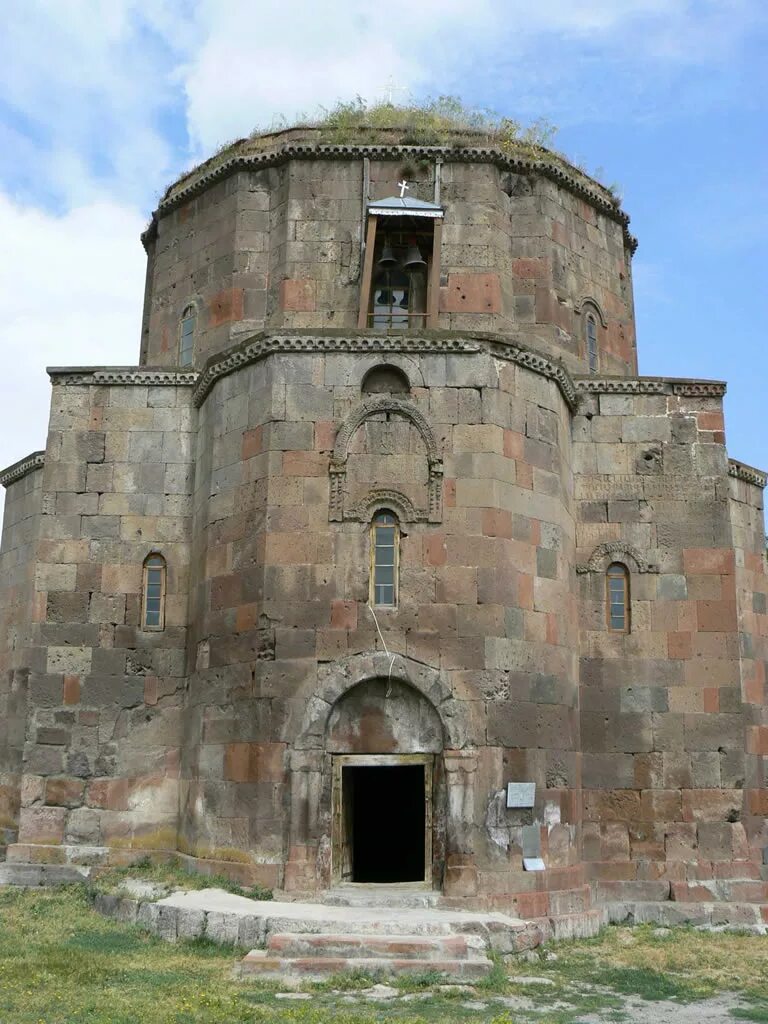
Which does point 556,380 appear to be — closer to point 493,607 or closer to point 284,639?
point 493,607

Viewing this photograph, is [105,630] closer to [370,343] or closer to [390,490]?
[390,490]

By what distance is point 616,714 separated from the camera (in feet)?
47.1

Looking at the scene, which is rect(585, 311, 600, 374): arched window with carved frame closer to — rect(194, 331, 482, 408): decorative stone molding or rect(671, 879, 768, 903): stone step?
rect(194, 331, 482, 408): decorative stone molding

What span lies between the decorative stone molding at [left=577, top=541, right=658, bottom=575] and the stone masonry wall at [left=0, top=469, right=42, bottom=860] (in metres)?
7.59

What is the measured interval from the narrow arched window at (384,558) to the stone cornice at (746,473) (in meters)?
5.51

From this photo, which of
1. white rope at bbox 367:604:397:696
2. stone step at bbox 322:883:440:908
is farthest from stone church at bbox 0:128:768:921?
stone step at bbox 322:883:440:908

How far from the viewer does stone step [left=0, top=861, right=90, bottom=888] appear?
1386cm

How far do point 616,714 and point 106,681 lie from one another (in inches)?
264

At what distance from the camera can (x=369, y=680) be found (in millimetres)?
12500

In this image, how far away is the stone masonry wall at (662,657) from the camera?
13992 mm

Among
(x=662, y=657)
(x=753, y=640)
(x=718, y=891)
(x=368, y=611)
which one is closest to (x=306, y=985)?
(x=368, y=611)

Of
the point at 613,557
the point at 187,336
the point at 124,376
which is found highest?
the point at 187,336

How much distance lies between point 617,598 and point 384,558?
3.66 metres

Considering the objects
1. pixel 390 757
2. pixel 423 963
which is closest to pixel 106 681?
pixel 390 757
